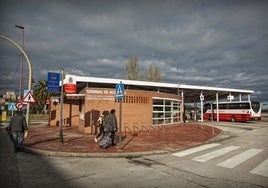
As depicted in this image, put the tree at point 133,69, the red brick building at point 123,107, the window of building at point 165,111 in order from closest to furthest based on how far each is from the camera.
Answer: the red brick building at point 123,107 → the window of building at point 165,111 → the tree at point 133,69

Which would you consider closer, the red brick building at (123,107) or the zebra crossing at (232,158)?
the zebra crossing at (232,158)

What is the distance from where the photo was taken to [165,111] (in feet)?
68.4

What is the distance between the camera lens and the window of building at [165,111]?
19625 millimetres

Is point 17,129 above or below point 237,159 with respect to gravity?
above

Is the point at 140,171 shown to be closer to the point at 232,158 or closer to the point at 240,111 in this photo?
the point at 232,158

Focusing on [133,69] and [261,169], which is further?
[133,69]

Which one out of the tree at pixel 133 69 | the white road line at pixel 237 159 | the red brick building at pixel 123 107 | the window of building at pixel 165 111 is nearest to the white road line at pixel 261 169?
the white road line at pixel 237 159

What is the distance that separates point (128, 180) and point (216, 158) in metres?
4.29

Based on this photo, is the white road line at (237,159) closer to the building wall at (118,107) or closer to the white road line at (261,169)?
the white road line at (261,169)

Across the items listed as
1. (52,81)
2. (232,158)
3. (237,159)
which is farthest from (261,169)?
(52,81)

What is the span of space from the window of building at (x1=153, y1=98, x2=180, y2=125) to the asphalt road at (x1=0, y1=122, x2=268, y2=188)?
10.7 m

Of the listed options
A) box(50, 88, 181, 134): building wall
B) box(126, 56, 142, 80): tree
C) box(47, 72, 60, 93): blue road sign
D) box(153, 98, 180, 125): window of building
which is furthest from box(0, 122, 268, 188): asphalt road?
box(126, 56, 142, 80): tree

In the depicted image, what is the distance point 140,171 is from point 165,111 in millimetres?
14683

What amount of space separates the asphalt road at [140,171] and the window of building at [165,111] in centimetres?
1067
